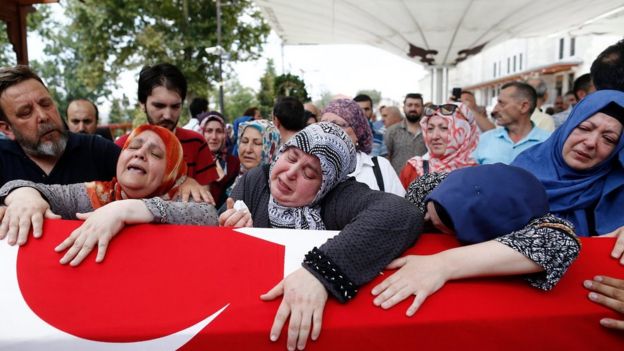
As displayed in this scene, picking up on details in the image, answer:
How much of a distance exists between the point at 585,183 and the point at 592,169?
83 millimetres

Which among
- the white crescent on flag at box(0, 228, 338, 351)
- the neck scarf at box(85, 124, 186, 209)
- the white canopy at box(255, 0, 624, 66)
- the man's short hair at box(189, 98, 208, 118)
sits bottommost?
the white crescent on flag at box(0, 228, 338, 351)

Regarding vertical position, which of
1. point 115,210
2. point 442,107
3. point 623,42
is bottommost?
point 115,210

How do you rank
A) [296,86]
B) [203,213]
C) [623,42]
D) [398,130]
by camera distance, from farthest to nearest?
[296,86], [398,130], [623,42], [203,213]

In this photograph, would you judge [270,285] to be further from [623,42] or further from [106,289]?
[623,42]

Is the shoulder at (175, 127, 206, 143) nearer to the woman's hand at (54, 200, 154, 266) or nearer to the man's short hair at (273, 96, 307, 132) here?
the man's short hair at (273, 96, 307, 132)

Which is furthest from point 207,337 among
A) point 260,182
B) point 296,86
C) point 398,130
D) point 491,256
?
point 296,86

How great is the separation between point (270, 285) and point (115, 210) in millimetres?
639

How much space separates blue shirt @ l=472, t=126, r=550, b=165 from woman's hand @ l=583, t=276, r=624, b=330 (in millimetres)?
2365

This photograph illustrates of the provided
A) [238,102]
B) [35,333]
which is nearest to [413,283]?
[35,333]

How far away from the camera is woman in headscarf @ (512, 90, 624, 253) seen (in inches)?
80.4

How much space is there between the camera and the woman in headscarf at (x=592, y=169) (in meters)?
2.04

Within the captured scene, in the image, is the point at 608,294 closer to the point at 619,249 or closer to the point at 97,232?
the point at 619,249

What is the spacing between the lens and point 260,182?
2.00m

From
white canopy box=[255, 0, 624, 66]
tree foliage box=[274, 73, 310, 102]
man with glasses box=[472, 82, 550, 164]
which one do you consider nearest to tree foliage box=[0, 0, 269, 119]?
white canopy box=[255, 0, 624, 66]
